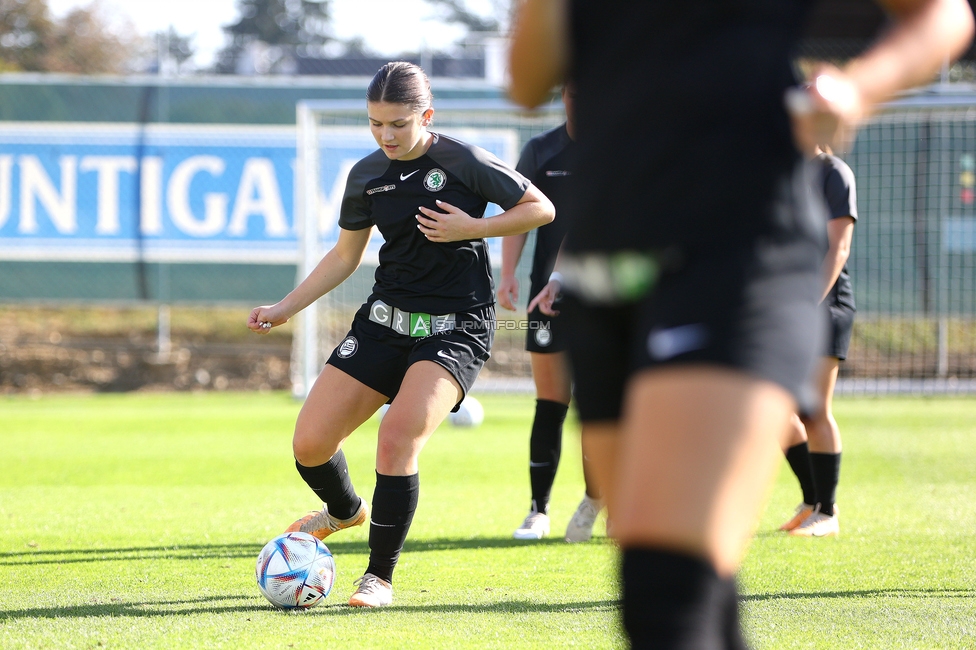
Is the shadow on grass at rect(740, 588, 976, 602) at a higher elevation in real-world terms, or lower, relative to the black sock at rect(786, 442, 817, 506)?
higher

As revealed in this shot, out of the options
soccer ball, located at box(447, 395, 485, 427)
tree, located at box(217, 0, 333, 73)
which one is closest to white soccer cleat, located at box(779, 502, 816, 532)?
soccer ball, located at box(447, 395, 485, 427)

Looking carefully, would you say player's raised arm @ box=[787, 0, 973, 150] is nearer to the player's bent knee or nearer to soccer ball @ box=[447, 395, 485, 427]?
A: the player's bent knee

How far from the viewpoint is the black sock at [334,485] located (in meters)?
4.11

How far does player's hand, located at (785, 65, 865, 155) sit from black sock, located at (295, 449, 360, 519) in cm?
290

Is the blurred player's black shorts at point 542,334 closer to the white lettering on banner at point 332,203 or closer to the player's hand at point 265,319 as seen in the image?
the player's hand at point 265,319

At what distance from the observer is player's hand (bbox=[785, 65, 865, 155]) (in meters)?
1.45

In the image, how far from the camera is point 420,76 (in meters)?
4.00

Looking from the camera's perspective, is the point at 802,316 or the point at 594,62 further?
the point at 594,62

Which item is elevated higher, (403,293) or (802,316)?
(802,316)

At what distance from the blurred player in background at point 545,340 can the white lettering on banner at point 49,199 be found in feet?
31.3

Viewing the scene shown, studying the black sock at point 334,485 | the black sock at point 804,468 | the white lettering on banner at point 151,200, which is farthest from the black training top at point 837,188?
the white lettering on banner at point 151,200

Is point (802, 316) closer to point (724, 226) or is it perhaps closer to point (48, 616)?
point (724, 226)

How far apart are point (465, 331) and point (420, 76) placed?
102 cm

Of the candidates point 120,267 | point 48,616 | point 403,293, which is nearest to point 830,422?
point 403,293
